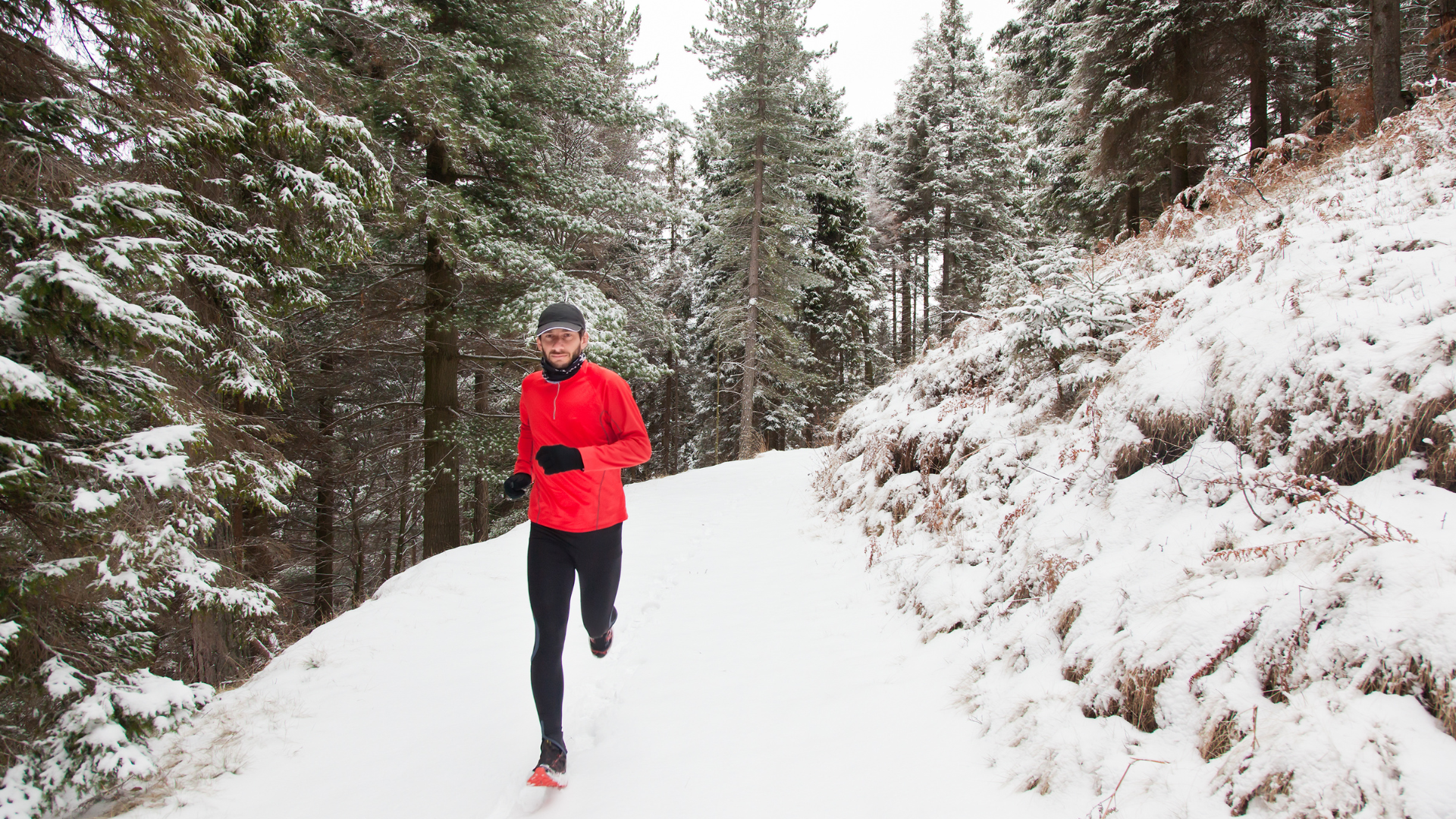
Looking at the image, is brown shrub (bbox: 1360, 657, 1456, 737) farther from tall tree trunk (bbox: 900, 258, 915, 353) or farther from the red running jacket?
tall tree trunk (bbox: 900, 258, 915, 353)

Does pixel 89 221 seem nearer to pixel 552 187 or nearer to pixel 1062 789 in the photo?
pixel 1062 789

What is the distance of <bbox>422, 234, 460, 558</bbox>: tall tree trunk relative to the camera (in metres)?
8.73

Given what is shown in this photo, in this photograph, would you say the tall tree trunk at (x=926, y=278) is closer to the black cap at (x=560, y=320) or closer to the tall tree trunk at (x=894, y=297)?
the tall tree trunk at (x=894, y=297)

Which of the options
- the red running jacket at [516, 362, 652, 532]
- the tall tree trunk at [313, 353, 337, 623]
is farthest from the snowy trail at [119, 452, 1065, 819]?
the tall tree trunk at [313, 353, 337, 623]

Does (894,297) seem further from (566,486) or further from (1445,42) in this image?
(566,486)

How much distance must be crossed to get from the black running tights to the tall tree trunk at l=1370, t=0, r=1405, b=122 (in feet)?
34.4

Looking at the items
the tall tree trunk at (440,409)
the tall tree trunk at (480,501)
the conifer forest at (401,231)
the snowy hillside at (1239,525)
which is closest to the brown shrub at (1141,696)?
the snowy hillside at (1239,525)

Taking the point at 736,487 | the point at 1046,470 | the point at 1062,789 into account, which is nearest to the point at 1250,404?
the point at 1046,470

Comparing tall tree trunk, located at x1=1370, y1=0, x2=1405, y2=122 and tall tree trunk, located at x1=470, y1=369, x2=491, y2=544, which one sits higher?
tall tree trunk, located at x1=1370, y1=0, x2=1405, y2=122

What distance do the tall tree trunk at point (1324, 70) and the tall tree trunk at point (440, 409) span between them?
1585 cm

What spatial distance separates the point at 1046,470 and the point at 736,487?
7.36 metres

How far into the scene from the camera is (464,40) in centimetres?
765

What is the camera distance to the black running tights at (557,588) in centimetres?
272

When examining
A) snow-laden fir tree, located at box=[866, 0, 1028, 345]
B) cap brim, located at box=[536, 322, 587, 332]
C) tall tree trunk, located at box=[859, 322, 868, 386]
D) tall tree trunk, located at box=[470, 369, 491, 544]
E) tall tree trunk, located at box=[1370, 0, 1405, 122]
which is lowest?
tall tree trunk, located at box=[470, 369, 491, 544]
